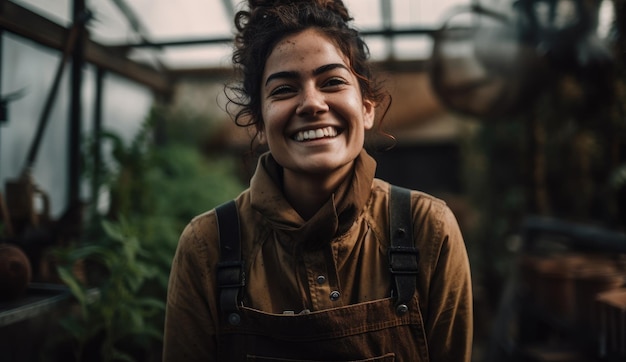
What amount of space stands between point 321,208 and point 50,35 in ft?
8.41

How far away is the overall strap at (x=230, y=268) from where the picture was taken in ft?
5.46

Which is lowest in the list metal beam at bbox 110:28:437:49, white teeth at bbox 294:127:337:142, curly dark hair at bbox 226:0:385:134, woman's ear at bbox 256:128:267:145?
white teeth at bbox 294:127:337:142

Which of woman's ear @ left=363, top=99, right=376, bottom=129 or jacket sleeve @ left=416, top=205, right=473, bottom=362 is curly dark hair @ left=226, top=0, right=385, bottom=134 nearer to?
woman's ear @ left=363, top=99, right=376, bottom=129

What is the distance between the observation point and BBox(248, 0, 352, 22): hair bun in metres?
1.81

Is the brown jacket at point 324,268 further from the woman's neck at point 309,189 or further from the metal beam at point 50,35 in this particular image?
the metal beam at point 50,35

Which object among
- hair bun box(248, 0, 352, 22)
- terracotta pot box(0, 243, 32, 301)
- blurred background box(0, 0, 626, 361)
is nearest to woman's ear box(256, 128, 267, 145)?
blurred background box(0, 0, 626, 361)

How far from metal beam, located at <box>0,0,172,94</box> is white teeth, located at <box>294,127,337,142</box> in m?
2.01

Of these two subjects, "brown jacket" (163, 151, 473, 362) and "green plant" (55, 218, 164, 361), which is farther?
"green plant" (55, 218, 164, 361)

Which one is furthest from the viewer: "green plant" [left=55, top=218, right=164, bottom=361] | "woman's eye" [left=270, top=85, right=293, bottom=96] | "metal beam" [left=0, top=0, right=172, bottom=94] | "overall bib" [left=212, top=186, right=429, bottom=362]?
"metal beam" [left=0, top=0, right=172, bottom=94]

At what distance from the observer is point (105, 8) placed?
5.38 m

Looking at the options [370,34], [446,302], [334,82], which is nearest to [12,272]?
[334,82]

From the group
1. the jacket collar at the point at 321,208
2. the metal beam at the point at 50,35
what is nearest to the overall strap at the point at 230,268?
the jacket collar at the point at 321,208

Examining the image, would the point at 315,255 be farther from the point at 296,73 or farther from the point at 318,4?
the point at 318,4

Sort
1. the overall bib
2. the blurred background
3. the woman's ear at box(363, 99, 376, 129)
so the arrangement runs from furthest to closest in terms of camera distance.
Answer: the blurred background
the woman's ear at box(363, 99, 376, 129)
the overall bib
